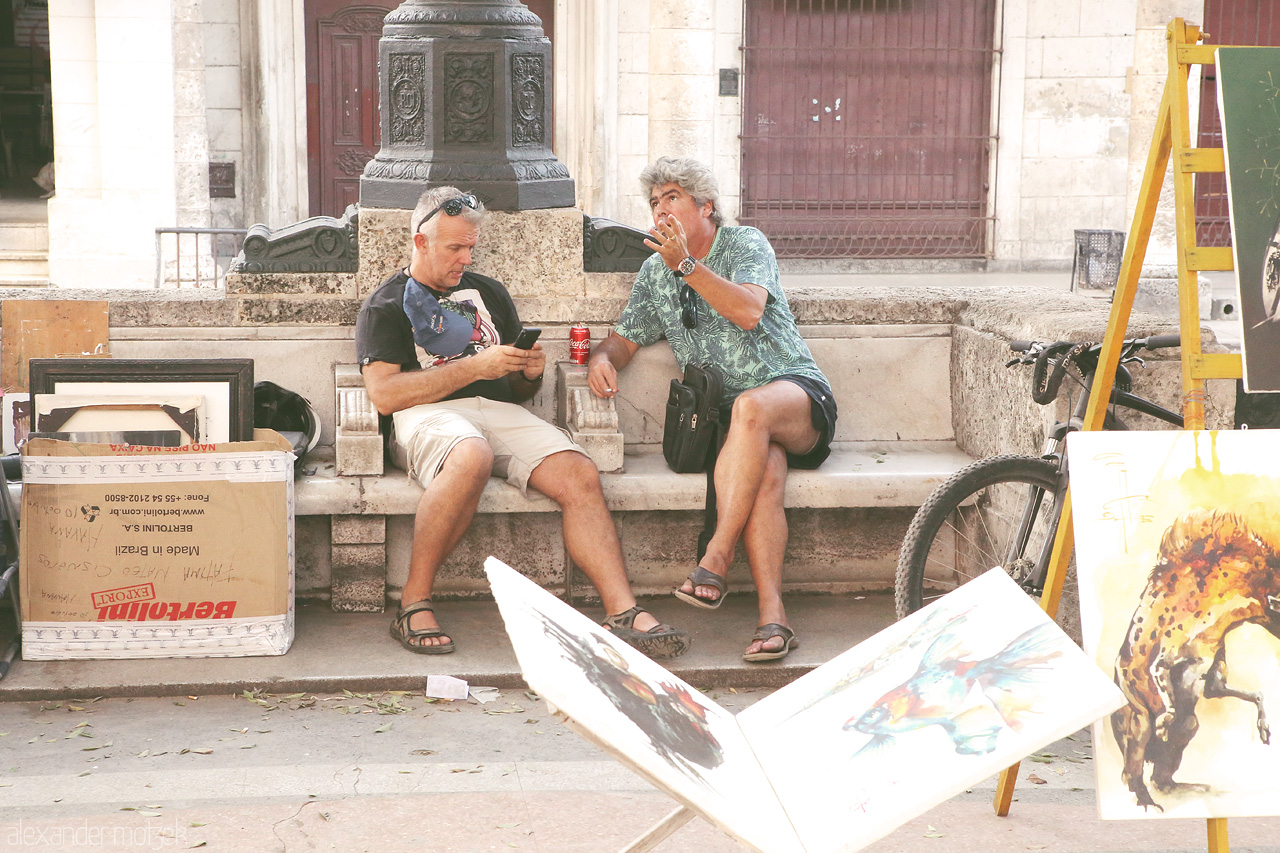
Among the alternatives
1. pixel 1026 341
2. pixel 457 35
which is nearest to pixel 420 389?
pixel 457 35

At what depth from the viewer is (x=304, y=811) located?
2.95 meters

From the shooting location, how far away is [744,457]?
394cm

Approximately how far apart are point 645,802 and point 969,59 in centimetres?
1059

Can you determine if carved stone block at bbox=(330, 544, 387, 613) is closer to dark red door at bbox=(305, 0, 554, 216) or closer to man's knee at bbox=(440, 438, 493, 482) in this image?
man's knee at bbox=(440, 438, 493, 482)

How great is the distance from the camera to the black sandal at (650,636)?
3801mm

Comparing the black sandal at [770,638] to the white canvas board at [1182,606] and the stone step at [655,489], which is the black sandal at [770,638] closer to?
the stone step at [655,489]

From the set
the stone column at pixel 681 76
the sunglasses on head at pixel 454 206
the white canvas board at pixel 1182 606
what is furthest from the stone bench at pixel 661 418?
the stone column at pixel 681 76

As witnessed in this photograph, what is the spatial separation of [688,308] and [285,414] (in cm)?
136

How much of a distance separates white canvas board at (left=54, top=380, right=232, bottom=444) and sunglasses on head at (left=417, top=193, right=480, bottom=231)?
0.79 meters

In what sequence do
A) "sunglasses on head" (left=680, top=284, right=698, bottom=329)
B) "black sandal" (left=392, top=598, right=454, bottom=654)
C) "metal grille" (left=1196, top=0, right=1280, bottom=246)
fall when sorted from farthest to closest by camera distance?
"metal grille" (left=1196, top=0, right=1280, bottom=246)
"sunglasses on head" (left=680, top=284, right=698, bottom=329)
"black sandal" (left=392, top=598, right=454, bottom=654)

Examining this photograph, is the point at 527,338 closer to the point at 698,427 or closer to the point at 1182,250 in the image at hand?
the point at 698,427

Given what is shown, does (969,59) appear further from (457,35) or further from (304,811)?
(304,811)

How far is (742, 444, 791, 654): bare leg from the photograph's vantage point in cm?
392

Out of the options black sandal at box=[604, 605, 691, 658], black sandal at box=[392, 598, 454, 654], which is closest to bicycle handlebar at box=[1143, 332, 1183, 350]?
black sandal at box=[604, 605, 691, 658]
